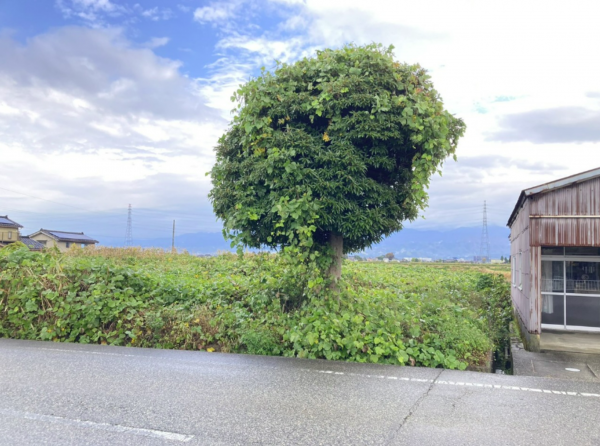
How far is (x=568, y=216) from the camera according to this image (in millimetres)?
9516

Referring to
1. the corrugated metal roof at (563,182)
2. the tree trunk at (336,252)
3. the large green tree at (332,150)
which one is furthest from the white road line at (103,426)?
the corrugated metal roof at (563,182)

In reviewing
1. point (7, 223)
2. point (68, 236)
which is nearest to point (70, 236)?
point (68, 236)

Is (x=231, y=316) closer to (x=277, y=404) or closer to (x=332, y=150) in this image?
(x=332, y=150)

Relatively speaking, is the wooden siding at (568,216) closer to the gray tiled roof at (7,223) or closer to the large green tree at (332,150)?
the large green tree at (332,150)

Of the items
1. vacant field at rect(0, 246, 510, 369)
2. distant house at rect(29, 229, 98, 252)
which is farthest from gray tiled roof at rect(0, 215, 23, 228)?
vacant field at rect(0, 246, 510, 369)

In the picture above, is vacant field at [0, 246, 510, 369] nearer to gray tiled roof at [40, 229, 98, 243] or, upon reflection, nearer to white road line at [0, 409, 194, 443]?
white road line at [0, 409, 194, 443]

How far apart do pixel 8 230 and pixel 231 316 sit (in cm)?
4699

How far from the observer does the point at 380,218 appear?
28.0 ft

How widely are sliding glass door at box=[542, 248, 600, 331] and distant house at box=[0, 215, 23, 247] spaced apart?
48.5 meters

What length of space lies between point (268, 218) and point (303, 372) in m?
3.15

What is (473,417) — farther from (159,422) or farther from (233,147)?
(233,147)

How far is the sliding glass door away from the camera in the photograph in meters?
11.1

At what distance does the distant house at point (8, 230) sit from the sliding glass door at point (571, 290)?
4848cm

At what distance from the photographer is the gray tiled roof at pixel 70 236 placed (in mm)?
54188
